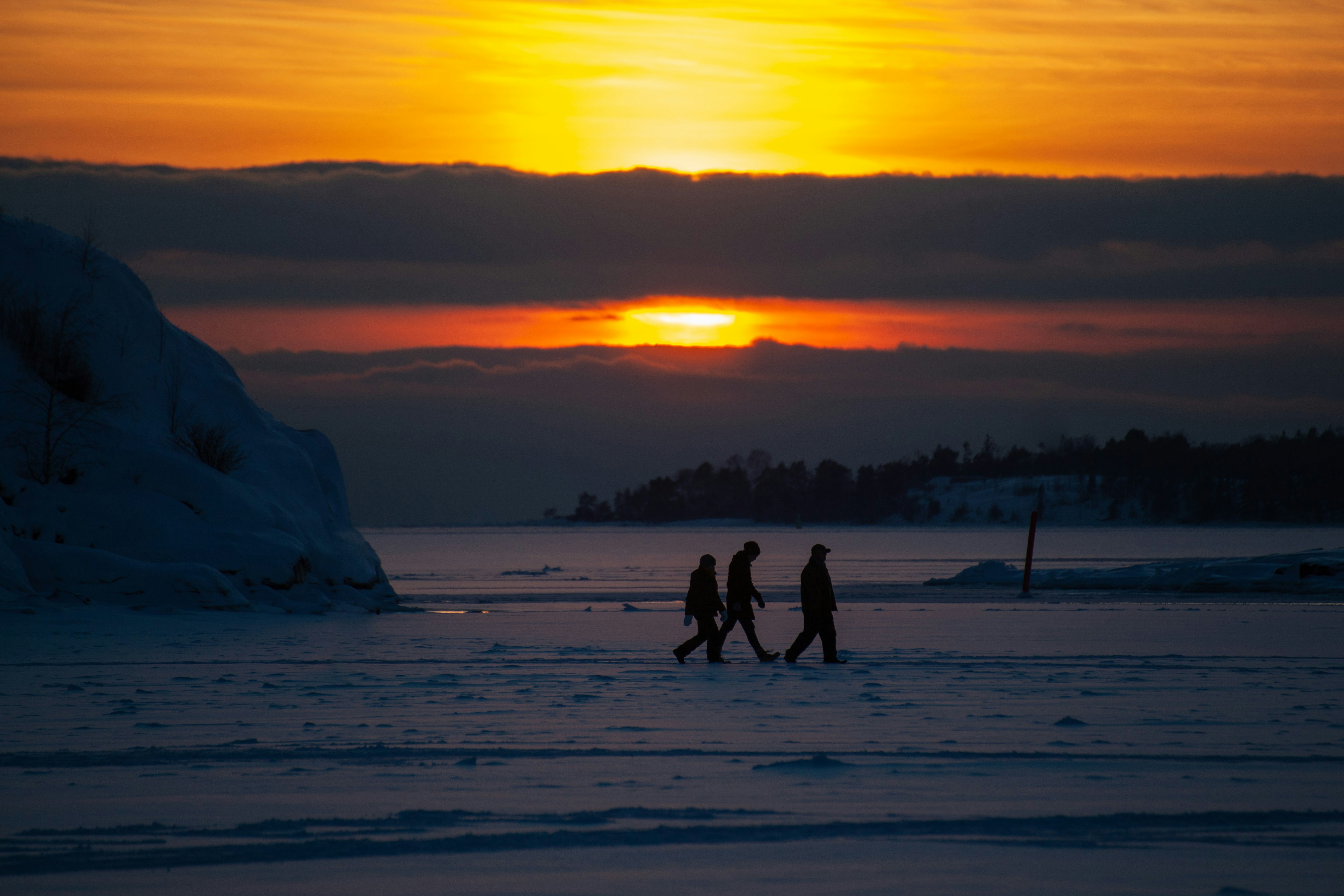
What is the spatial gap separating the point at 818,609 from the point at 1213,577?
945 inches

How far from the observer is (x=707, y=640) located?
1761 cm

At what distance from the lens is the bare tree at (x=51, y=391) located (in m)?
28.3

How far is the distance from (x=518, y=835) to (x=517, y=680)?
7.79 m

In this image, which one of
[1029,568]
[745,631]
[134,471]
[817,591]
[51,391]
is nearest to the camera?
[817,591]

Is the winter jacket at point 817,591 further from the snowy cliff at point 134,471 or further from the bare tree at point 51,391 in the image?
the bare tree at point 51,391

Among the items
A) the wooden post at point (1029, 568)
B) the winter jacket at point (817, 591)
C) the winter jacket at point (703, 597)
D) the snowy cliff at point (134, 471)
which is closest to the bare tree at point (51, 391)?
the snowy cliff at point (134, 471)

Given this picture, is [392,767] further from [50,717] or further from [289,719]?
[50,717]

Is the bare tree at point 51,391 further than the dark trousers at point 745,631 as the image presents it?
Yes

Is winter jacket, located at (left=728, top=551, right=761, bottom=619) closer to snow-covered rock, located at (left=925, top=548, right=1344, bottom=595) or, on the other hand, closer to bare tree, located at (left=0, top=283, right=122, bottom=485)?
bare tree, located at (left=0, top=283, right=122, bottom=485)

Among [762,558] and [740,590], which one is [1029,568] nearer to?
[740,590]

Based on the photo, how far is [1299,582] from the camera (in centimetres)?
3422

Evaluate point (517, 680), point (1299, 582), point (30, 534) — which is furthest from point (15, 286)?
point (1299, 582)

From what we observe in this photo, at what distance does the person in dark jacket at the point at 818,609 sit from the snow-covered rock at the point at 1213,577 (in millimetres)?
21633

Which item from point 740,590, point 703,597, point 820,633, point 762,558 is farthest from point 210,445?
point 762,558
